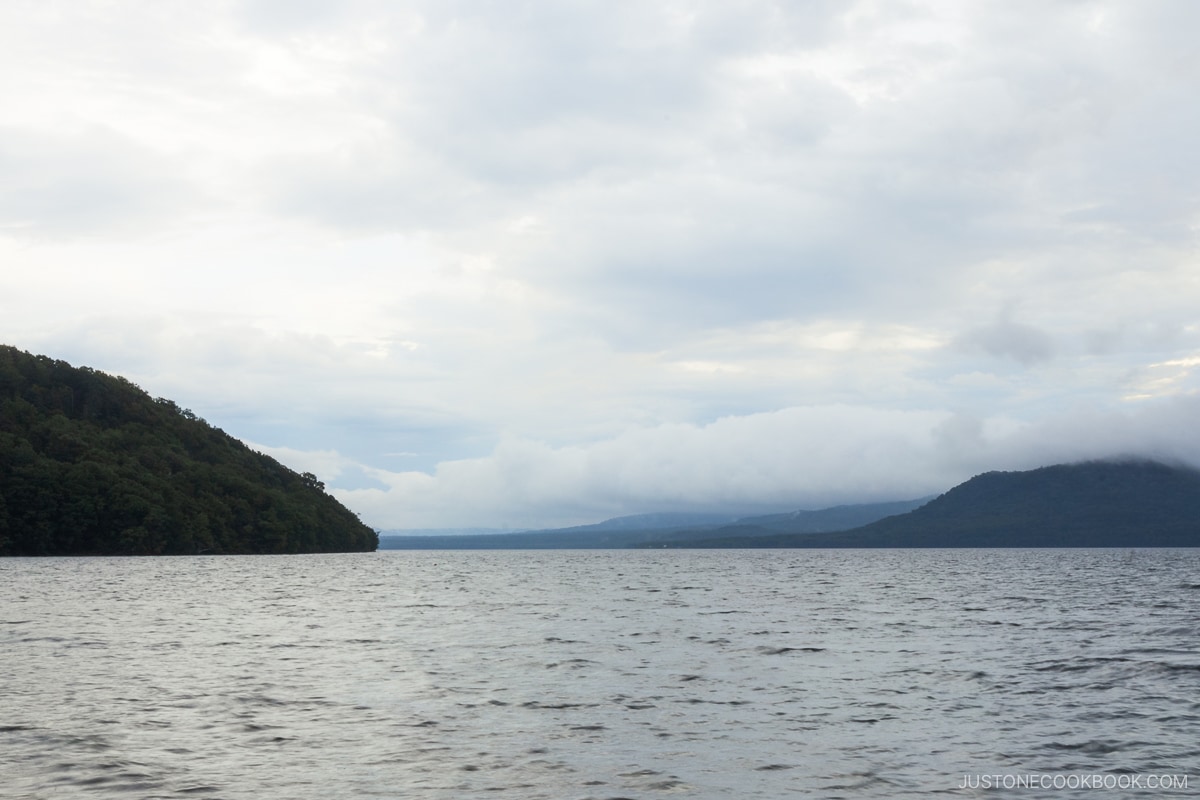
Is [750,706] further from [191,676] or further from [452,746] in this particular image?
[191,676]

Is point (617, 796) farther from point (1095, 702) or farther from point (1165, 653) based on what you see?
point (1165, 653)

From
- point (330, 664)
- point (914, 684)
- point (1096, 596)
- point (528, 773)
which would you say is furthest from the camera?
point (1096, 596)

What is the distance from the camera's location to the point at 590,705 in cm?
3369

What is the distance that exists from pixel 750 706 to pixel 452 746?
11212 mm

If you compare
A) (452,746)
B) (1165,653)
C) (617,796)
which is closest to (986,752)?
(617,796)

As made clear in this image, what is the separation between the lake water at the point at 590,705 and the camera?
23.6 meters

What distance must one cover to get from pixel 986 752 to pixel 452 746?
1458 centimetres

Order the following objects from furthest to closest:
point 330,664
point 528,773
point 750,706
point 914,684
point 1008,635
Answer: point 1008,635
point 330,664
point 914,684
point 750,706
point 528,773

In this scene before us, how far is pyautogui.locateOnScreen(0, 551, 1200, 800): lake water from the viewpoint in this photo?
77.6 ft

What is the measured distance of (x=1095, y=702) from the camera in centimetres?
3447

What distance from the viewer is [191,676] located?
39.8 m

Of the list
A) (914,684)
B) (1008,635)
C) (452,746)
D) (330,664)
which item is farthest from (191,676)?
(1008,635)

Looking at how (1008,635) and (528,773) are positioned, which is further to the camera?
(1008,635)

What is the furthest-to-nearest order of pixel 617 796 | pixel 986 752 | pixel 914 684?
1. pixel 914 684
2. pixel 986 752
3. pixel 617 796
